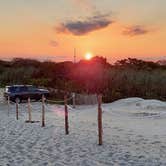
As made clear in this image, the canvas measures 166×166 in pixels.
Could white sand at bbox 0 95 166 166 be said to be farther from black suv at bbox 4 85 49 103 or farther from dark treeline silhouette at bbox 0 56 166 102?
dark treeline silhouette at bbox 0 56 166 102

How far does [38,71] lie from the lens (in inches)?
2213

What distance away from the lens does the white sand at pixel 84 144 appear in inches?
425

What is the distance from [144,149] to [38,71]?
146 ft

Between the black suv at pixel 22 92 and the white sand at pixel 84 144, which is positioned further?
the black suv at pixel 22 92

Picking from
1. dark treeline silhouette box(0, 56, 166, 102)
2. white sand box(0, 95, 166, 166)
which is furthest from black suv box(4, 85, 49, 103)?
white sand box(0, 95, 166, 166)

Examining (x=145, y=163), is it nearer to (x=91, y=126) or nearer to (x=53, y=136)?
(x=53, y=136)

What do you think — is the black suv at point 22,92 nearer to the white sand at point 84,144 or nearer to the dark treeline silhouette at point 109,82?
the dark treeline silhouette at point 109,82

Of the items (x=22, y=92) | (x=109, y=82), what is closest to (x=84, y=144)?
(x=22, y=92)

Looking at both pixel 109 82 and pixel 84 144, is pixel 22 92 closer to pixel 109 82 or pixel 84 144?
pixel 109 82

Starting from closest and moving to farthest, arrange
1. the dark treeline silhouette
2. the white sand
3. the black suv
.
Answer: the white sand → the black suv → the dark treeline silhouette

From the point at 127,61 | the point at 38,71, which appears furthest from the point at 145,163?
the point at 127,61

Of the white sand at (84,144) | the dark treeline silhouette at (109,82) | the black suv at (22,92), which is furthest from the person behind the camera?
the dark treeline silhouette at (109,82)

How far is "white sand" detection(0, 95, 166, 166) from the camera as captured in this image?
1079 centimetres

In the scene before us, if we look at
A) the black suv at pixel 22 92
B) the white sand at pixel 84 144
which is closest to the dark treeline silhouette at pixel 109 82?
the black suv at pixel 22 92
